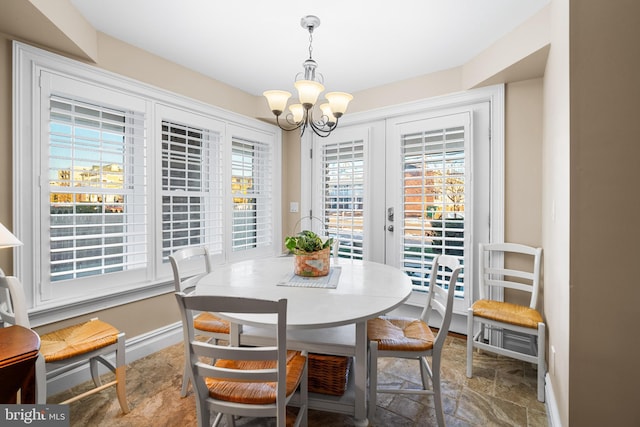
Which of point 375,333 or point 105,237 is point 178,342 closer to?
point 105,237

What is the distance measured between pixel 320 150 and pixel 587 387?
2.98m

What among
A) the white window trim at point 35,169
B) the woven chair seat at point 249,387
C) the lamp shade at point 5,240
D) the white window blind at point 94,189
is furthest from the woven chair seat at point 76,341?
the woven chair seat at point 249,387

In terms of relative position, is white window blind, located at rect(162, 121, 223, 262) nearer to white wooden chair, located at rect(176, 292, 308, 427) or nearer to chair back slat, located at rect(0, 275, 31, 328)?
chair back slat, located at rect(0, 275, 31, 328)

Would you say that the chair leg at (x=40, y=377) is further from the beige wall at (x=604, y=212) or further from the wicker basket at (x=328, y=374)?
the beige wall at (x=604, y=212)

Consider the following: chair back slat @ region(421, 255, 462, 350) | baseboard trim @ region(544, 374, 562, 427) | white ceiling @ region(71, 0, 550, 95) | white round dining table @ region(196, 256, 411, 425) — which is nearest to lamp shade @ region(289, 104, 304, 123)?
white ceiling @ region(71, 0, 550, 95)

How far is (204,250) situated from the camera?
2.37 m

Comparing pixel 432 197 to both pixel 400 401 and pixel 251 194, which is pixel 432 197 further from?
pixel 251 194

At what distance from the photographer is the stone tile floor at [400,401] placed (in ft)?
5.69

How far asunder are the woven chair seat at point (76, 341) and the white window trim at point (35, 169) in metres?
0.27

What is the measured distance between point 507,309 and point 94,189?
10.1 feet

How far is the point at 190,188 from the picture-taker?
2.88 metres

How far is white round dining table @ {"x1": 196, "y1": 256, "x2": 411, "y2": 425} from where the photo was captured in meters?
1.29

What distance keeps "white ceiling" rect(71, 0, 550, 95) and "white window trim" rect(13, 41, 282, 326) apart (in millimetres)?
340

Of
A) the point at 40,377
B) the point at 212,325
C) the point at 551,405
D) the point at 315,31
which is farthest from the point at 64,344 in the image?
the point at 551,405
